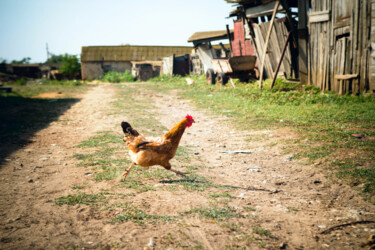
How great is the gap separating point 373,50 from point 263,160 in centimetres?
548

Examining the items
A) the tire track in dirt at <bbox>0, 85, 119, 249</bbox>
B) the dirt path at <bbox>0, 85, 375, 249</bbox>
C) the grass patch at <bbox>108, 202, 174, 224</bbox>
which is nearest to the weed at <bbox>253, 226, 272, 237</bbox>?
the dirt path at <bbox>0, 85, 375, 249</bbox>

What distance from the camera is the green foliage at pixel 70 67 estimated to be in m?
31.6

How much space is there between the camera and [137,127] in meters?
7.10

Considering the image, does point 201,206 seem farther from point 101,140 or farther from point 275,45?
point 275,45

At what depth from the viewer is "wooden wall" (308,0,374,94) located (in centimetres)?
795

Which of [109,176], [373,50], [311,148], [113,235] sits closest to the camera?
[113,235]

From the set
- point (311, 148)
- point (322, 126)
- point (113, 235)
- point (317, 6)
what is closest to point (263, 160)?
point (311, 148)

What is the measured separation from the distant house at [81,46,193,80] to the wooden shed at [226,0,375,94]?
72.1 ft

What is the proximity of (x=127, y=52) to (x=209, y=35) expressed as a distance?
15.8m

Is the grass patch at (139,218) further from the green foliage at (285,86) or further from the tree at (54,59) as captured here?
the tree at (54,59)

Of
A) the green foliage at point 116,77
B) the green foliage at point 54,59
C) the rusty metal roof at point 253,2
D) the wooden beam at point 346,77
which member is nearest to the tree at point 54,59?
the green foliage at point 54,59

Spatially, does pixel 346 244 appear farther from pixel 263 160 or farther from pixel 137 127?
pixel 137 127

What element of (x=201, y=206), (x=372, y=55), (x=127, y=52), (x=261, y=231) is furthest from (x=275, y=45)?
(x=127, y=52)

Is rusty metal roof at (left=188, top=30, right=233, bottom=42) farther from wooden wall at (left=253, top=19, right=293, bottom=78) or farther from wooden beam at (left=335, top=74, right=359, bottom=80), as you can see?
wooden beam at (left=335, top=74, right=359, bottom=80)
